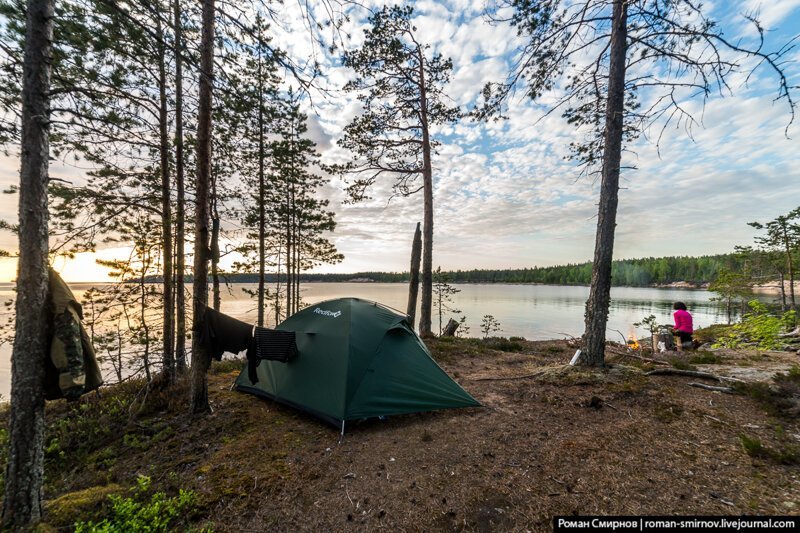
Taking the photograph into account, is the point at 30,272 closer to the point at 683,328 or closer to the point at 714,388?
the point at 714,388

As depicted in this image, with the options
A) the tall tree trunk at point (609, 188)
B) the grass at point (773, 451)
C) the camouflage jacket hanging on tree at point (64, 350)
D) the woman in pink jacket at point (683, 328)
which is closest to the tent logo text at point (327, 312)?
the camouflage jacket hanging on tree at point (64, 350)

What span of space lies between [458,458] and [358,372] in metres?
1.77

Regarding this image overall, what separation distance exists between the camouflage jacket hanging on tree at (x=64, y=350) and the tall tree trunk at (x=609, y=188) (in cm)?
699

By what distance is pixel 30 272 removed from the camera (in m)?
2.38

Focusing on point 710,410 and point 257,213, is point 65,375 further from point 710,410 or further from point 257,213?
point 257,213

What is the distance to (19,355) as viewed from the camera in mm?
2361

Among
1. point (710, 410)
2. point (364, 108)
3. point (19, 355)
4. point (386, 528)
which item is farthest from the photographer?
point (364, 108)

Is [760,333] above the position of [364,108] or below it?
below

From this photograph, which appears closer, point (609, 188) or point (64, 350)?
point (64, 350)

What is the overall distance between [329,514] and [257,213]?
11567 millimetres

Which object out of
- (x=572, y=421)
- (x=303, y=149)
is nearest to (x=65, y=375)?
(x=572, y=421)

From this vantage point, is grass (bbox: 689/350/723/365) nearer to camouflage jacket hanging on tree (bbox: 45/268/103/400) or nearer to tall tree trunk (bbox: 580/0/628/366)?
tall tree trunk (bbox: 580/0/628/366)

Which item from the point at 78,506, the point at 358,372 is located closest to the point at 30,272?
the point at 78,506

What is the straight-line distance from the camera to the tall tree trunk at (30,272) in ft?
7.74
